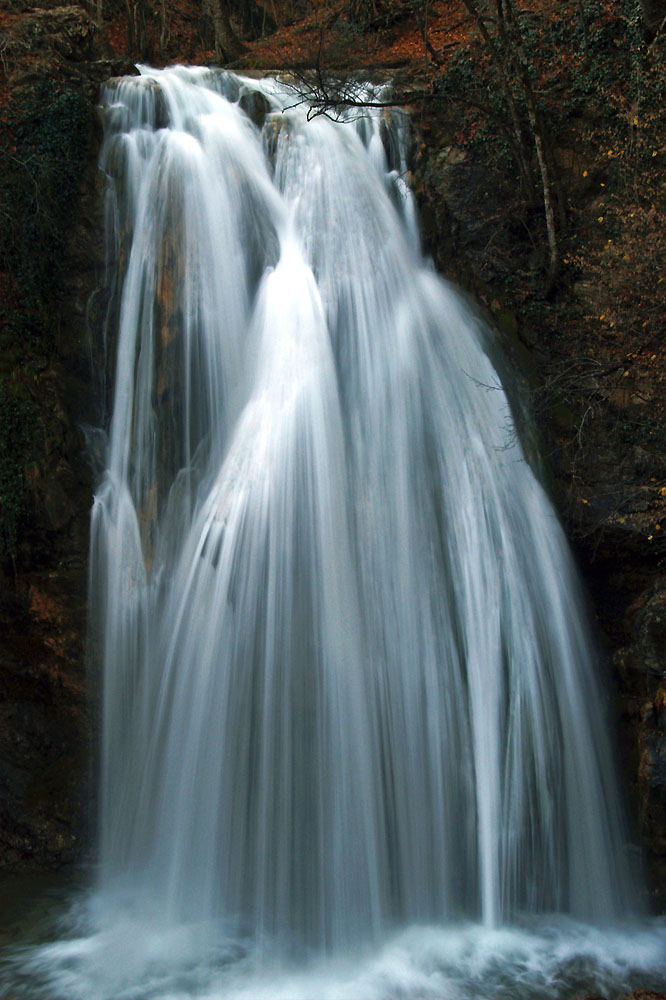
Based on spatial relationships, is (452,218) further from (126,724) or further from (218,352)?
(126,724)

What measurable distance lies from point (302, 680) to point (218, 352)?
140 inches

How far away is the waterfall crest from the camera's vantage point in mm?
6402

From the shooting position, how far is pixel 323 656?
21.7 feet

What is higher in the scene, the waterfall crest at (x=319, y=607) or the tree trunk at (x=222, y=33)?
the tree trunk at (x=222, y=33)

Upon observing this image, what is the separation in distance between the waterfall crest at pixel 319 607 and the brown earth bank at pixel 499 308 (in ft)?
1.27

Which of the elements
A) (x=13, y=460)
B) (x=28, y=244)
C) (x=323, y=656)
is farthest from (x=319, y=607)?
(x=28, y=244)

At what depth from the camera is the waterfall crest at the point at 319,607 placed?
6402mm

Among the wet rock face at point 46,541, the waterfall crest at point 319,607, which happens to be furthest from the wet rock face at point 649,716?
the wet rock face at point 46,541

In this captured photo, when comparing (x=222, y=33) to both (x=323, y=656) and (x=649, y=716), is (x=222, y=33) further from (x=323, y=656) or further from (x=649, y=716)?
(x=649, y=716)

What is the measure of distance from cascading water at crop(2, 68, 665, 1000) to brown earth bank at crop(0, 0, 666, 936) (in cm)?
41

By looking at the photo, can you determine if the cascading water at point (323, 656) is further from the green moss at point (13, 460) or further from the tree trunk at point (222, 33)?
the tree trunk at point (222, 33)

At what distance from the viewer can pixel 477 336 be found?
8648 millimetres

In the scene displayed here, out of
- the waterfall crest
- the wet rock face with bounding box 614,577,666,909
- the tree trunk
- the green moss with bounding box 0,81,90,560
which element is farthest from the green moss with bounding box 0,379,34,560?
the tree trunk

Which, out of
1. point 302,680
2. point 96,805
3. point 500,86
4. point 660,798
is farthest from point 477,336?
point 96,805
